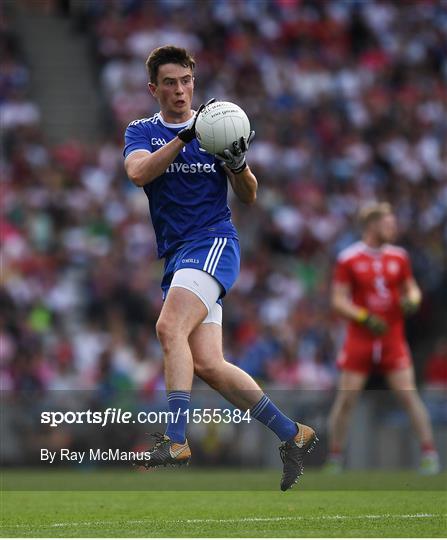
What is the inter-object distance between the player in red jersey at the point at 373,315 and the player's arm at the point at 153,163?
5.02 meters

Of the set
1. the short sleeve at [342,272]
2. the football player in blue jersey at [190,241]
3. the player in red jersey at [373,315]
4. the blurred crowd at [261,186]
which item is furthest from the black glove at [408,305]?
the football player in blue jersey at [190,241]

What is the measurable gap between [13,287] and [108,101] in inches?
195

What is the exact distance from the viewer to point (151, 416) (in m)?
8.56

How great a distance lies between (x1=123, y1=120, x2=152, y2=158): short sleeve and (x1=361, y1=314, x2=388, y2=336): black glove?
4.84 metres

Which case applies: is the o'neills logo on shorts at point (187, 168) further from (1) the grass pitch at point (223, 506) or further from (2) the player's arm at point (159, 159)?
(1) the grass pitch at point (223, 506)

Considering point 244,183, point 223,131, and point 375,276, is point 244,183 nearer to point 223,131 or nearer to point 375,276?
point 223,131

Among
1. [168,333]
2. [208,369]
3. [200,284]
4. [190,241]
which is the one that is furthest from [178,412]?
[190,241]

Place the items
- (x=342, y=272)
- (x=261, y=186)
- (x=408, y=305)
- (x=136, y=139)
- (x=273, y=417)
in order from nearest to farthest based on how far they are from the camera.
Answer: (x=273, y=417), (x=136, y=139), (x=408, y=305), (x=342, y=272), (x=261, y=186)

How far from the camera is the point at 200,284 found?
26.2ft

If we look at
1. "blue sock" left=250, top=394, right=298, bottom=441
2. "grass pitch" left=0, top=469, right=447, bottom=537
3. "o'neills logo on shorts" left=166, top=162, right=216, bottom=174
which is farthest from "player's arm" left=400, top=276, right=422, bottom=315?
"o'neills logo on shorts" left=166, top=162, right=216, bottom=174

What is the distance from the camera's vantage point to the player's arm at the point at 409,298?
1252 cm

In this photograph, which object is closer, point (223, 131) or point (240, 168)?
point (223, 131)

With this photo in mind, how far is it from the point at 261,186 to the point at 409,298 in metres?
7.35

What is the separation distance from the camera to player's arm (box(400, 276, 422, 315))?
12523 mm
